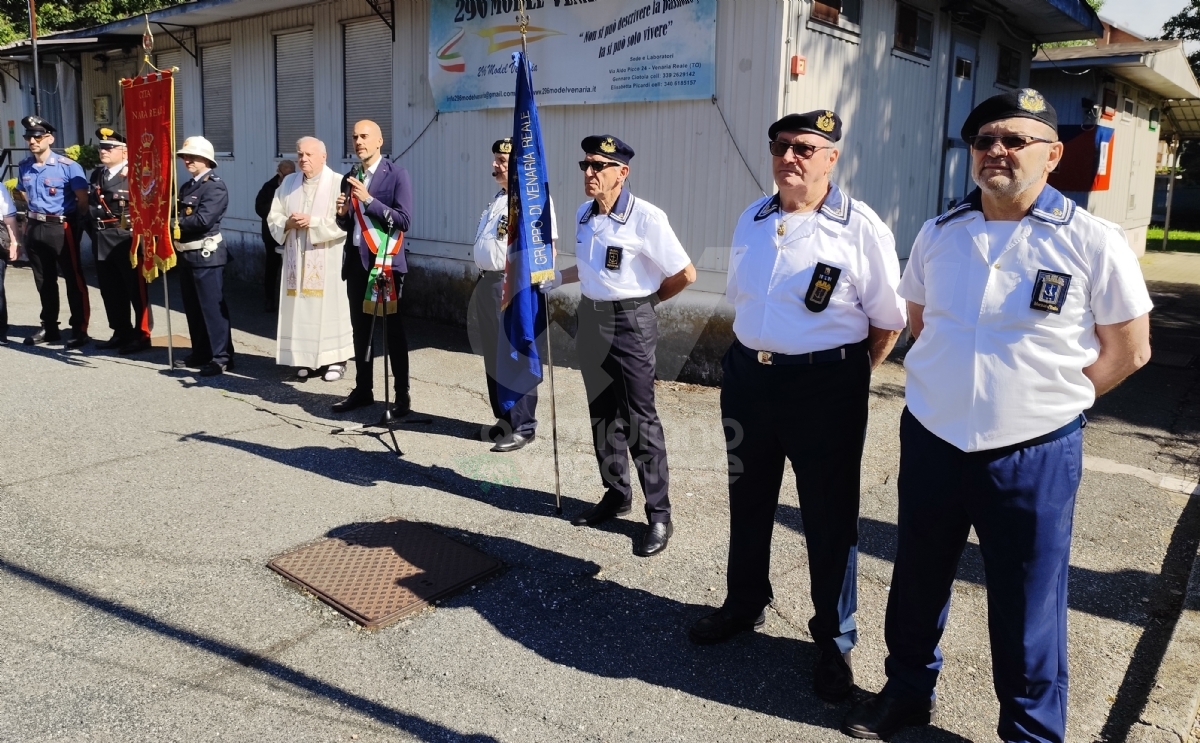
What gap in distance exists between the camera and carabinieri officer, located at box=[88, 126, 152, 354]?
29.1 feet

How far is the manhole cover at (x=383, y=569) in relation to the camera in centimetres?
398

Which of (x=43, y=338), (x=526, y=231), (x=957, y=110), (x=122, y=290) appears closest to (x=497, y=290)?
(x=526, y=231)

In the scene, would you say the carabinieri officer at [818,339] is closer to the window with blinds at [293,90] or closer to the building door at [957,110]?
the building door at [957,110]

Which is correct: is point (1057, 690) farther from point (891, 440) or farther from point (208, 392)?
point (208, 392)

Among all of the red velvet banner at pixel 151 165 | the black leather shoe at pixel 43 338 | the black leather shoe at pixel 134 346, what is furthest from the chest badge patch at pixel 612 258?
the black leather shoe at pixel 43 338

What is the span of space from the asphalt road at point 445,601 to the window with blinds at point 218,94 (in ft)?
26.7

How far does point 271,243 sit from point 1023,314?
32.3 ft

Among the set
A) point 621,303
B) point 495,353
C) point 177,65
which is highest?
point 177,65

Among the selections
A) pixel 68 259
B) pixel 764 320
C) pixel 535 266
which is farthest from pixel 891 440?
pixel 68 259

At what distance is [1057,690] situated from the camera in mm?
2840

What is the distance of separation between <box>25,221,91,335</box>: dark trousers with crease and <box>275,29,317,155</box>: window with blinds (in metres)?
3.96

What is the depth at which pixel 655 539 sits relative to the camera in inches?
180

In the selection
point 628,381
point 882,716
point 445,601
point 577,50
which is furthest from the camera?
point 577,50

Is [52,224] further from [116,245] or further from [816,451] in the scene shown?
[816,451]
